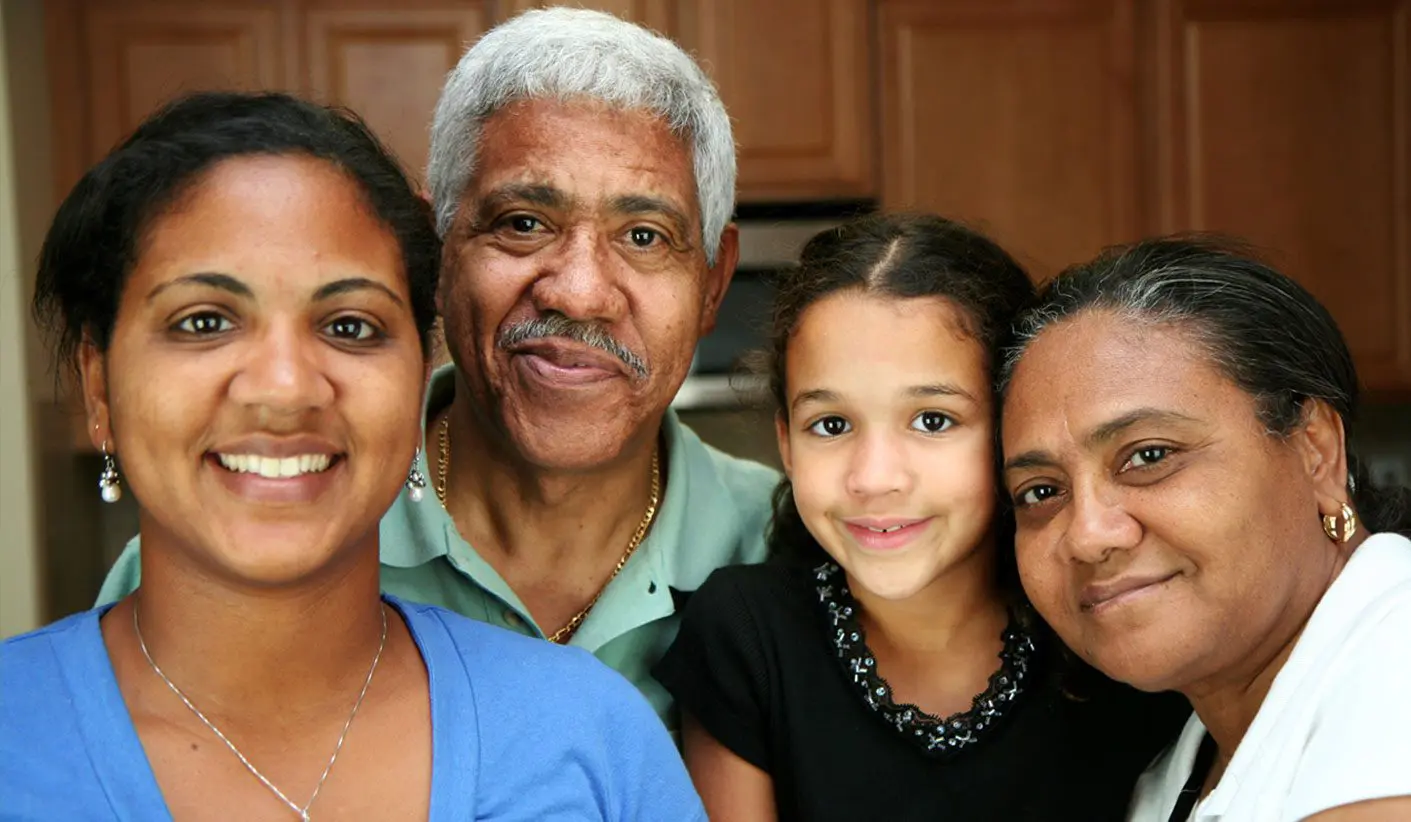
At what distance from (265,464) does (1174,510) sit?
0.80m

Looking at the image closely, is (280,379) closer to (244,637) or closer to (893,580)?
(244,637)

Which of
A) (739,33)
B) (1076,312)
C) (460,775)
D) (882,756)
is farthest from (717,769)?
(739,33)

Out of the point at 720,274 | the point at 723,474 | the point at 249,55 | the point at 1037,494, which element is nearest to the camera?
the point at 1037,494

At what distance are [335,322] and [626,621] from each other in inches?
26.7

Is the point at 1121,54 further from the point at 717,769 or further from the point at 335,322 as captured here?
the point at 335,322

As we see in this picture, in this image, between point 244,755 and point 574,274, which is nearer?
point 244,755

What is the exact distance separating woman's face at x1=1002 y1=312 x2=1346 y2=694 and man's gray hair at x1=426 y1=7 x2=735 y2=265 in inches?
23.0

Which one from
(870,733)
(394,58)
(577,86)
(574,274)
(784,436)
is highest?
(394,58)

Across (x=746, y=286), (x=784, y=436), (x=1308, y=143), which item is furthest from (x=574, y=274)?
(x=1308, y=143)

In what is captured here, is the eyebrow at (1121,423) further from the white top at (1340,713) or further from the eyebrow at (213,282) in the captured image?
the eyebrow at (213,282)

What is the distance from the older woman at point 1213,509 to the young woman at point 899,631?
0.57ft

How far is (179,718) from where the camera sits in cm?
121

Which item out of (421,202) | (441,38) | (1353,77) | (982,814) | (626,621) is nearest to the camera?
(421,202)

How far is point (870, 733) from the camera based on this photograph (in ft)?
5.41
